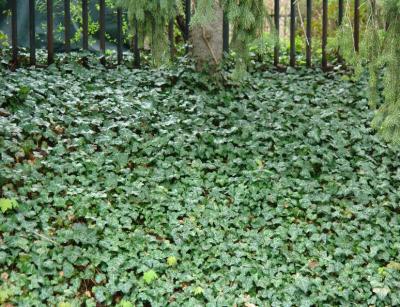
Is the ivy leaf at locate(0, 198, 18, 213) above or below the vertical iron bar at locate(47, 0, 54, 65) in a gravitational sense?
below

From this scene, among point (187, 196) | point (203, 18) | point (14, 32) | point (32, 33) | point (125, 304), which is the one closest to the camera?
point (125, 304)

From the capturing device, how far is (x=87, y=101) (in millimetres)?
6316

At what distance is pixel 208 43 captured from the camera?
23.9 feet

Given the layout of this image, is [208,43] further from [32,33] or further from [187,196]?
[187,196]

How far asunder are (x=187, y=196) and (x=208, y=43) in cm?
256

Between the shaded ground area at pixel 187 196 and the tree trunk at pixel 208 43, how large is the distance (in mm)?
345

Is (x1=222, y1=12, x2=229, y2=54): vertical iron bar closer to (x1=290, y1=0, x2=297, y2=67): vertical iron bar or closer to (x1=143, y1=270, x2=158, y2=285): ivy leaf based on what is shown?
(x1=290, y1=0, x2=297, y2=67): vertical iron bar

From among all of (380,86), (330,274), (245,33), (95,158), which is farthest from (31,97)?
(380,86)

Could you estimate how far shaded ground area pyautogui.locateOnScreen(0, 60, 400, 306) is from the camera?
4.50 m

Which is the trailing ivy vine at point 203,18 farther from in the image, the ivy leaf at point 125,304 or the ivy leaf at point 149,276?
the ivy leaf at point 125,304

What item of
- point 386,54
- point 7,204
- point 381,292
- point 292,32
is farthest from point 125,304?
point 292,32

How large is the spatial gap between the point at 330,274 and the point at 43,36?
18.3ft

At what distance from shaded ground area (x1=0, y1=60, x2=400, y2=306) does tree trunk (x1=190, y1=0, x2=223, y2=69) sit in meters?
0.35

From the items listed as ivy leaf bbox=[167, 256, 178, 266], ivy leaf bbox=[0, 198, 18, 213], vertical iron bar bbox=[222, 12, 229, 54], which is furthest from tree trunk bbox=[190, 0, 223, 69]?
ivy leaf bbox=[0, 198, 18, 213]
